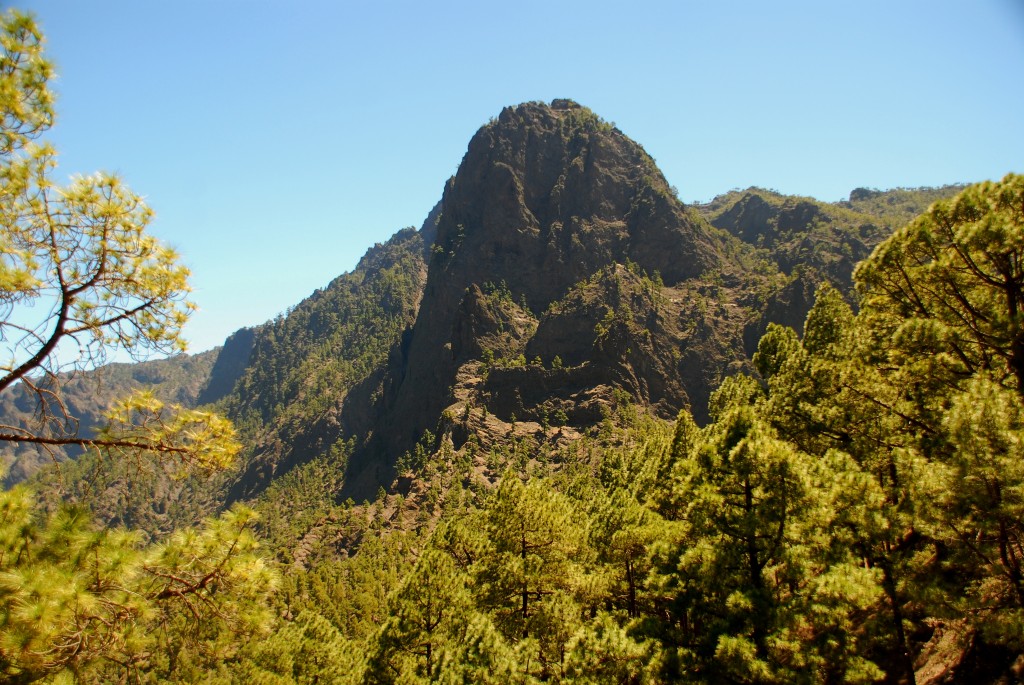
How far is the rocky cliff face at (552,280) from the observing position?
13512 cm

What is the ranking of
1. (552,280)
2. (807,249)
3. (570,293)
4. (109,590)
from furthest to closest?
(807,249) < (552,280) < (570,293) < (109,590)

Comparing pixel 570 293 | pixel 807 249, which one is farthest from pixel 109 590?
pixel 807 249

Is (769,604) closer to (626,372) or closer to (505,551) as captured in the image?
(505,551)

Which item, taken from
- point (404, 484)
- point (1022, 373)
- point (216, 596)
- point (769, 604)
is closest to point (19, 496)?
point (216, 596)

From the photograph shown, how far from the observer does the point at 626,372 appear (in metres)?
130

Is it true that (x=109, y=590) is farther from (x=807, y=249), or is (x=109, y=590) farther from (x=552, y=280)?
(x=807, y=249)

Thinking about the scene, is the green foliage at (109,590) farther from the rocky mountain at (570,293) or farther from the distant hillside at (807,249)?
the distant hillside at (807,249)

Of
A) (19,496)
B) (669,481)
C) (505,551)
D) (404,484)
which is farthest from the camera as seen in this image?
(404,484)

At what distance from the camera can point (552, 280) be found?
166750 millimetres

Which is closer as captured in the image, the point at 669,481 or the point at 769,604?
the point at 769,604

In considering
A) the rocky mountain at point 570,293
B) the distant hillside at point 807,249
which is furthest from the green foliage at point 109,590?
the distant hillside at point 807,249

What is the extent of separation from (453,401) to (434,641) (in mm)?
115637

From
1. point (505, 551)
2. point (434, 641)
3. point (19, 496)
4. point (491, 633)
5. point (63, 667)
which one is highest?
point (19, 496)

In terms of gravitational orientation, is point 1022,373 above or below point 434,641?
above
